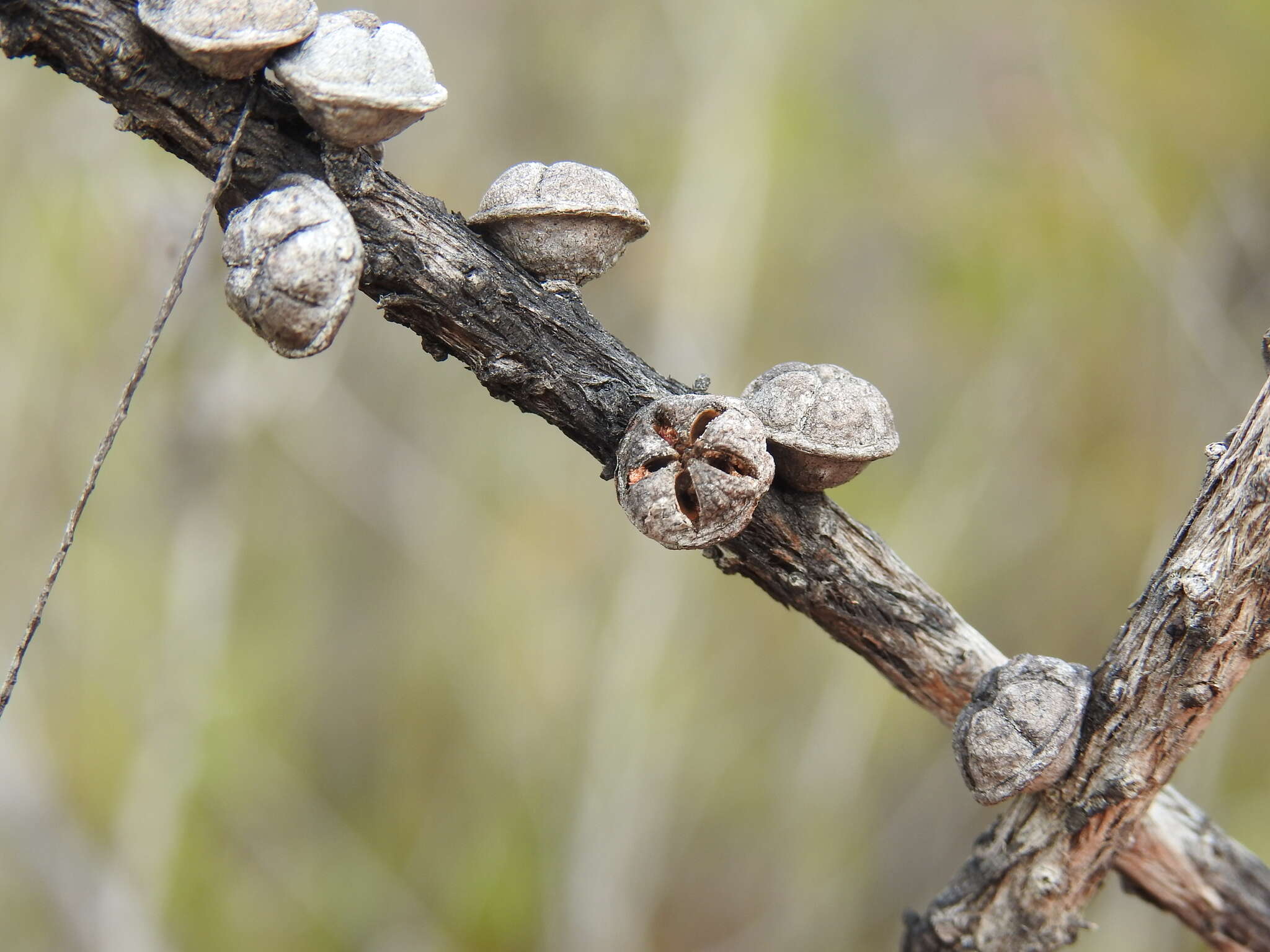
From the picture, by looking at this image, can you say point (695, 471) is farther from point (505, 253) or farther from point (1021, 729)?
point (1021, 729)

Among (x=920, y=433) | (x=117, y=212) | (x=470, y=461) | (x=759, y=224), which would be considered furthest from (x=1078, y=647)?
(x=117, y=212)

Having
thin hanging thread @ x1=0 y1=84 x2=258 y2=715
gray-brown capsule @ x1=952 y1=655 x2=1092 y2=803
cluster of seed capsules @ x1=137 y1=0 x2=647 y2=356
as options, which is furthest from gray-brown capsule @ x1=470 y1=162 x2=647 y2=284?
gray-brown capsule @ x1=952 y1=655 x2=1092 y2=803

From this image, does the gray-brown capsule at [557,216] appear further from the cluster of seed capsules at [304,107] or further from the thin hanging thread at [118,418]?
the thin hanging thread at [118,418]

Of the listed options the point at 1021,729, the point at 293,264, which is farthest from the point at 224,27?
the point at 1021,729

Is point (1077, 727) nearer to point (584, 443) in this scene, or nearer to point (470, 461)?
point (584, 443)

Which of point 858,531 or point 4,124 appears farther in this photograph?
point 4,124

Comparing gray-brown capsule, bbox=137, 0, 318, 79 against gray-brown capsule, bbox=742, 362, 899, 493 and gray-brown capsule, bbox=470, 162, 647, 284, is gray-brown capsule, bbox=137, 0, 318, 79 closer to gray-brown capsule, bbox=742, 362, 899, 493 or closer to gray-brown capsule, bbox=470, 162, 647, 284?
gray-brown capsule, bbox=470, 162, 647, 284

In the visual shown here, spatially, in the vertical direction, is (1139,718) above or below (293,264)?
above
